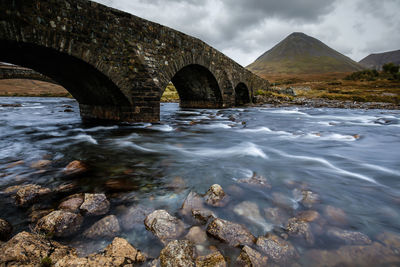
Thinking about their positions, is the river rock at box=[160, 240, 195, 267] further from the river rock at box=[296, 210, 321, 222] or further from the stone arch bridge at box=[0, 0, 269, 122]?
the stone arch bridge at box=[0, 0, 269, 122]

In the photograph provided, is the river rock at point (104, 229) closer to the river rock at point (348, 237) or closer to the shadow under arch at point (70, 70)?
the river rock at point (348, 237)

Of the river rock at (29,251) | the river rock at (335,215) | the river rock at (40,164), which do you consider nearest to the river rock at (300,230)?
the river rock at (335,215)

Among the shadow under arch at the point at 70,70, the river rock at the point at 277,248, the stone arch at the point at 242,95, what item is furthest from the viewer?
the stone arch at the point at 242,95

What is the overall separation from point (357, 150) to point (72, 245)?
5809 millimetres

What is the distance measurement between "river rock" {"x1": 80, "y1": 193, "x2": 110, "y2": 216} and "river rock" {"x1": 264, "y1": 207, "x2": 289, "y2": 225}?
1.61m

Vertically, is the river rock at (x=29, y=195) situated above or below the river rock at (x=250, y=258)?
Answer: above

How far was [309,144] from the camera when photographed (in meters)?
5.33

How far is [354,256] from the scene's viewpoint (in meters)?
1.49

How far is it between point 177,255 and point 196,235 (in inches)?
12.7

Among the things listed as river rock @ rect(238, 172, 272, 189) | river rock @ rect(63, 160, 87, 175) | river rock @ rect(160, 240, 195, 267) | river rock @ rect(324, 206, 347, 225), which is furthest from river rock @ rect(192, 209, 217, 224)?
river rock @ rect(63, 160, 87, 175)

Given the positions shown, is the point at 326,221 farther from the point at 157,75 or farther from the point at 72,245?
the point at 157,75

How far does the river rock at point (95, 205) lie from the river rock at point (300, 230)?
1.73m

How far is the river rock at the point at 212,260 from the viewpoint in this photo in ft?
4.51

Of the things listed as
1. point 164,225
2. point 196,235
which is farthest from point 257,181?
point 164,225
